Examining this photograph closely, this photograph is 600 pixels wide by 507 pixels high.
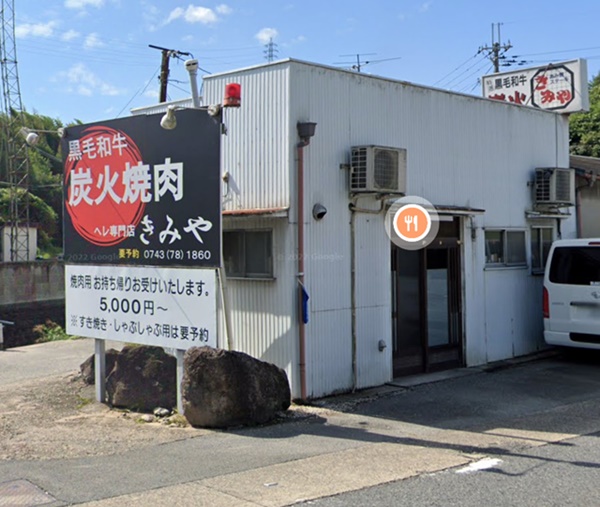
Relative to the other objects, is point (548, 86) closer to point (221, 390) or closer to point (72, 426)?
point (221, 390)

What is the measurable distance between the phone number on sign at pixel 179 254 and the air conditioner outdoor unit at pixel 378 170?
2.56 m

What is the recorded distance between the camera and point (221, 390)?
7602mm

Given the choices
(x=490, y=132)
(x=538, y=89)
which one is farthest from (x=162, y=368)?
(x=538, y=89)

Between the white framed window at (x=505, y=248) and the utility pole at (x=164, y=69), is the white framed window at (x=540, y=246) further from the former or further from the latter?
the utility pole at (x=164, y=69)

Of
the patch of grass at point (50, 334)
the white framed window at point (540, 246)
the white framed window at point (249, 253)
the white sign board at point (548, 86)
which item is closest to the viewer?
the white framed window at point (249, 253)

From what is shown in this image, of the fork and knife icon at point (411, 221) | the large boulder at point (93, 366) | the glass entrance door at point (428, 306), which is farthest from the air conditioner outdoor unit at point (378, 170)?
the large boulder at point (93, 366)

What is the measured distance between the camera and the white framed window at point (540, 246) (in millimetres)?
12805

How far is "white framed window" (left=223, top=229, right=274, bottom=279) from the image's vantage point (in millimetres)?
9141

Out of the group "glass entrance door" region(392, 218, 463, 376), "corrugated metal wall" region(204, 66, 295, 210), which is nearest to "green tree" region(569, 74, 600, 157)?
"glass entrance door" region(392, 218, 463, 376)

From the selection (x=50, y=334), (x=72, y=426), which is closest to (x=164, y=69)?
(x=50, y=334)

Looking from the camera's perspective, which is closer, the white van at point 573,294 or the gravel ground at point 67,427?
the gravel ground at point 67,427

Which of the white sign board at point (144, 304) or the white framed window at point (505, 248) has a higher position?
the white framed window at point (505, 248)

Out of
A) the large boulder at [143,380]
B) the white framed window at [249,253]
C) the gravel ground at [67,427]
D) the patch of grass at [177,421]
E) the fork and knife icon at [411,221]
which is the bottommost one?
the gravel ground at [67,427]

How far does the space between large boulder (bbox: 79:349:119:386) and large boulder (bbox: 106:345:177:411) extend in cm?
18
